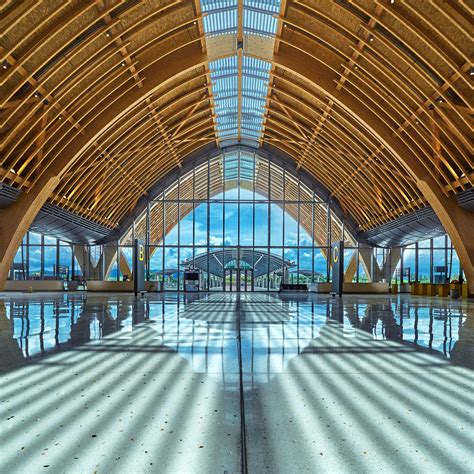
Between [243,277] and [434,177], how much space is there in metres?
22.1

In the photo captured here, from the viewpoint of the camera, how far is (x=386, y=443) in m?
3.01

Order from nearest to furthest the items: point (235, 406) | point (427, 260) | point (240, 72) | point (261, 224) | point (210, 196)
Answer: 1. point (235, 406)
2. point (240, 72)
3. point (261, 224)
4. point (210, 196)
5. point (427, 260)

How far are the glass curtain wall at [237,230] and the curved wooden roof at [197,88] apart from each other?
24.6 feet

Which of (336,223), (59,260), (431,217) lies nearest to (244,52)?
(431,217)

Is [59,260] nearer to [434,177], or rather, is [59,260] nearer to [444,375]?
[434,177]

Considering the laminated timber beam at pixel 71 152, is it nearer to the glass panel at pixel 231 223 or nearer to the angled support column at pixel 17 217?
the angled support column at pixel 17 217

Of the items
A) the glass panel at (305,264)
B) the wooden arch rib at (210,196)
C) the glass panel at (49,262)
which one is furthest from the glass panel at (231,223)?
the glass panel at (49,262)

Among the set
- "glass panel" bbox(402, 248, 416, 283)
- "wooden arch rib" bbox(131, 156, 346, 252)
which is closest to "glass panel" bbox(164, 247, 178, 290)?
"wooden arch rib" bbox(131, 156, 346, 252)

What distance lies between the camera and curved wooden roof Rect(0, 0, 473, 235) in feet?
52.0

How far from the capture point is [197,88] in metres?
27.8

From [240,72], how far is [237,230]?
668 inches

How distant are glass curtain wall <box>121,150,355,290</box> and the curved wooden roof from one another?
7.49m

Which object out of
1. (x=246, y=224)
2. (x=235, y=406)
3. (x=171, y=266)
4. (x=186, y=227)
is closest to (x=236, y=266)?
(x=246, y=224)

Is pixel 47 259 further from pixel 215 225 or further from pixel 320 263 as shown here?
pixel 320 263
